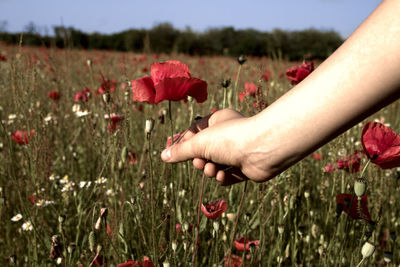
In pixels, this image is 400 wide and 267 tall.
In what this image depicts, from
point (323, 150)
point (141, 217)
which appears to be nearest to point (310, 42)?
point (323, 150)

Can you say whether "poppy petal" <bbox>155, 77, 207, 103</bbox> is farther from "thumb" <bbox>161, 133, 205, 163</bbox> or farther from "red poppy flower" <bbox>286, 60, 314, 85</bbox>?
"red poppy flower" <bbox>286, 60, 314, 85</bbox>

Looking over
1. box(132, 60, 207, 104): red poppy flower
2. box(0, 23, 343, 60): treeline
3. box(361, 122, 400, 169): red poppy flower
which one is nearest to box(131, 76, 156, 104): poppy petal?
box(132, 60, 207, 104): red poppy flower

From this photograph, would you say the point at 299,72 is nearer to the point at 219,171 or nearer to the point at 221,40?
the point at 219,171

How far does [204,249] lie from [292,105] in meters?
0.92

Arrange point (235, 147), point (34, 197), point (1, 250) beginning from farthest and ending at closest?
point (1, 250) → point (34, 197) → point (235, 147)

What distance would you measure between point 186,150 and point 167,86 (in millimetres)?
168

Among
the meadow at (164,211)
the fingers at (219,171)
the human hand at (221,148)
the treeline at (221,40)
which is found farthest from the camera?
the treeline at (221,40)

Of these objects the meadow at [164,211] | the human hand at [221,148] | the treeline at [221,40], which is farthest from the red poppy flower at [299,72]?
the treeline at [221,40]

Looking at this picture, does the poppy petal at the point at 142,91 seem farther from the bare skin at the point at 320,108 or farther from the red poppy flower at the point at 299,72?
the red poppy flower at the point at 299,72

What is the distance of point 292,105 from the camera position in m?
0.70

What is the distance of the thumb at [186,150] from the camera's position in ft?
2.75

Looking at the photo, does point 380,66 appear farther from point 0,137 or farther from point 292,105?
point 0,137

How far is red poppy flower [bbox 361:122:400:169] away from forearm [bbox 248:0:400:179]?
15.1 inches

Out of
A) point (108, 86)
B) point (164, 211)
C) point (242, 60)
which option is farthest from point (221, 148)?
point (108, 86)
